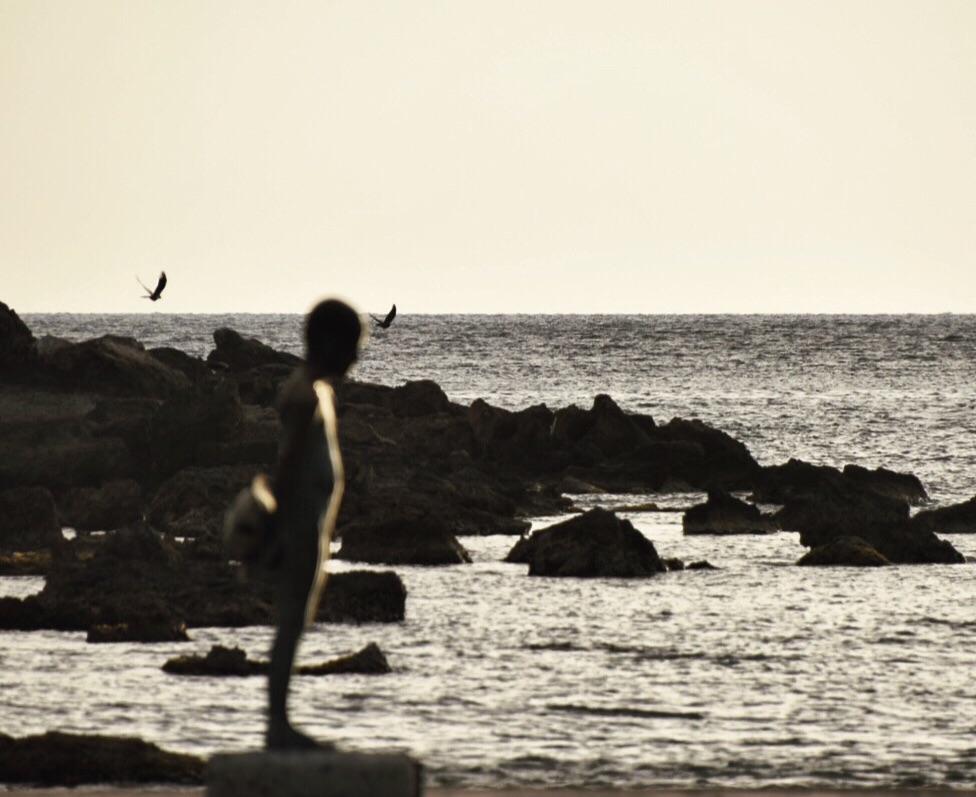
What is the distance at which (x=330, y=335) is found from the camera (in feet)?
24.3

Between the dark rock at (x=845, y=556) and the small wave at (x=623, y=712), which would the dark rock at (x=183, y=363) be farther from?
the small wave at (x=623, y=712)

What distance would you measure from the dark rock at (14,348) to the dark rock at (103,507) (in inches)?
209

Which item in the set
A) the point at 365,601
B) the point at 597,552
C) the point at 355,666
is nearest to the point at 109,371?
the point at 597,552

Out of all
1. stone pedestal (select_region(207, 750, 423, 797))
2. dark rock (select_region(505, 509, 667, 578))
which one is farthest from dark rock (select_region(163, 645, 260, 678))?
stone pedestal (select_region(207, 750, 423, 797))

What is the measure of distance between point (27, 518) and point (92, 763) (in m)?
15.7

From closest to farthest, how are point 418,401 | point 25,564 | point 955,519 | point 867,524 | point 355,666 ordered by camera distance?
point 355,666, point 25,564, point 867,524, point 955,519, point 418,401

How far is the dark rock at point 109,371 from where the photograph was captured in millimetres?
38656

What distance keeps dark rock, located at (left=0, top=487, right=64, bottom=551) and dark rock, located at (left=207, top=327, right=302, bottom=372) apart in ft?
71.8

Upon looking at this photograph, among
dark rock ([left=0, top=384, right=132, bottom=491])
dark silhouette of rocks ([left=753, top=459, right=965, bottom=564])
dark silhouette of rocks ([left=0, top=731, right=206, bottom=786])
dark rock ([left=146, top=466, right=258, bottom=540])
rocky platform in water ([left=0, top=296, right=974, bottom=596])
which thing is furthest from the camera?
dark rock ([left=0, top=384, right=132, bottom=491])

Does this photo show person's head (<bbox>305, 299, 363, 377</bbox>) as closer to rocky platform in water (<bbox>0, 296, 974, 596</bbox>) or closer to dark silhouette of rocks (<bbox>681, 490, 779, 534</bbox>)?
rocky platform in water (<bbox>0, 296, 974, 596</bbox>)

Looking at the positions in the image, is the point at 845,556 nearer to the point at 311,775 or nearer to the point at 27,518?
the point at 27,518

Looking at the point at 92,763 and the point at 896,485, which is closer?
the point at 92,763

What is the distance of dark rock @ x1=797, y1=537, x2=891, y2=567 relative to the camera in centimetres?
3009

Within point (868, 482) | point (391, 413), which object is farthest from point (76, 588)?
point (391, 413)
